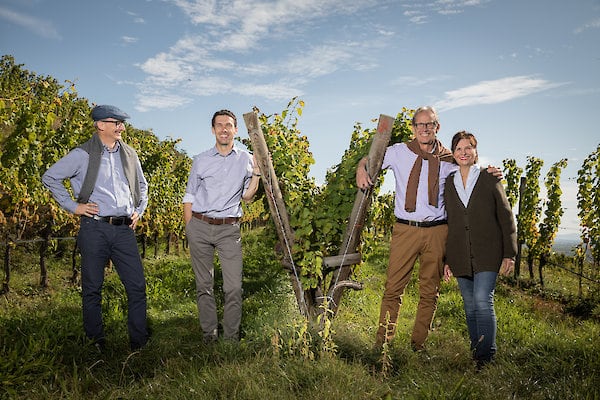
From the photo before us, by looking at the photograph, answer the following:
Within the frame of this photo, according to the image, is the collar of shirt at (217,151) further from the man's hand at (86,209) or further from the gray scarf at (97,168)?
the man's hand at (86,209)

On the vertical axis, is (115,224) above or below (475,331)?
above

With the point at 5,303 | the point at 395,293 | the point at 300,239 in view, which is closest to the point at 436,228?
the point at 395,293

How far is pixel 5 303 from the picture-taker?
23.0ft

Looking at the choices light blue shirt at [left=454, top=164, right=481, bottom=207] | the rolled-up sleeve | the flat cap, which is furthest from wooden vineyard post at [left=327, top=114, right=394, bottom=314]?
the rolled-up sleeve

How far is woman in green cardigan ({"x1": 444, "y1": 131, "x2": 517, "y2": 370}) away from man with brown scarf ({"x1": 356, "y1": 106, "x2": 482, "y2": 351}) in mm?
138

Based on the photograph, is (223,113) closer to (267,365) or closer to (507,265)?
(267,365)

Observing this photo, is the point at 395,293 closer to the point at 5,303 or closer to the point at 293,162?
the point at 293,162

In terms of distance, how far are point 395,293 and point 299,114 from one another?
2631mm

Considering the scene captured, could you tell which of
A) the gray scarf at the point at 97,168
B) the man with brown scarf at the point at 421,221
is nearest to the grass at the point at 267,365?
the man with brown scarf at the point at 421,221

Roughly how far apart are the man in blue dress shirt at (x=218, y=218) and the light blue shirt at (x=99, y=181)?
0.56 metres

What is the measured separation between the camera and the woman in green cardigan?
3.40 m

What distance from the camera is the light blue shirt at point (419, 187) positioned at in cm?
372

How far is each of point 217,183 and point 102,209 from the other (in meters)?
0.99

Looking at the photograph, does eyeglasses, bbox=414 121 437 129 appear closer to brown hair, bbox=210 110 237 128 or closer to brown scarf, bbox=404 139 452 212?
brown scarf, bbox=404 139 452 212
